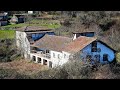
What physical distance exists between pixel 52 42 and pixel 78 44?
3.20 m

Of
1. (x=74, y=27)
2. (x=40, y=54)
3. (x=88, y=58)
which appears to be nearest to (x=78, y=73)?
(x=88, y=58)

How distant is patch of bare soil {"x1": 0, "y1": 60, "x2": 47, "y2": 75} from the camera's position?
57.9ft

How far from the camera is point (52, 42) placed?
19.2 meters

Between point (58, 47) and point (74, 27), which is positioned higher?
point (74, 27)

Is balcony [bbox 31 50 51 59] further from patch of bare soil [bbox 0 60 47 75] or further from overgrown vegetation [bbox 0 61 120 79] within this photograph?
overgrown vegetation [bbox 0 61 120 79]

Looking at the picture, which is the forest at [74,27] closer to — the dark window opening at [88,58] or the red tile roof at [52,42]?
the dark window opening at [88,58]

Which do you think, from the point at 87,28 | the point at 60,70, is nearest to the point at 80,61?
the point at 60,70

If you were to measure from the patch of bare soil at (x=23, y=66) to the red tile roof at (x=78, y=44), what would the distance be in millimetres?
2192

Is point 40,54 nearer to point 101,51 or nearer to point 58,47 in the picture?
point 58,47

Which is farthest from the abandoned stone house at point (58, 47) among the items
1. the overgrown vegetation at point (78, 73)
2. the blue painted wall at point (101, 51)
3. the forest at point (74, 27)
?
the overgrown vegetation at point (78, 73)

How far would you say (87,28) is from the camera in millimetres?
23328

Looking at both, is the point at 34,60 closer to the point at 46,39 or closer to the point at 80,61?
the point at 46,39
